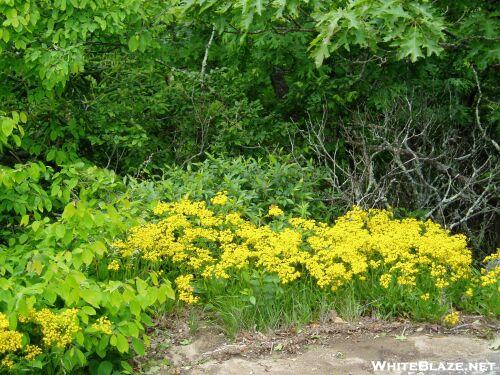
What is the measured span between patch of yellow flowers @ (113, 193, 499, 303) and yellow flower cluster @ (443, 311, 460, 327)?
0.20m

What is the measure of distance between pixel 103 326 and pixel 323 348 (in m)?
1.54

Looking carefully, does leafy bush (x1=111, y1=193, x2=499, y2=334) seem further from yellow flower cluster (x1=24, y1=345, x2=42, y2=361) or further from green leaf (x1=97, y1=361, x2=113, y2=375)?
yellow flower cluster (x1=24, y1=345, x2=42, y2=361)

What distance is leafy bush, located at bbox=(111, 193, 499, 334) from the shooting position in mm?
4723

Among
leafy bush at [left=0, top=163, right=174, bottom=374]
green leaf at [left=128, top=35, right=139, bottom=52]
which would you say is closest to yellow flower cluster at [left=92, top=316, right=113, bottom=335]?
leafy bush at [left=0, top=163, right=174, bottom=374]

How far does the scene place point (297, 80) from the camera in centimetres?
827

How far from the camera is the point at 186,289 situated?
473 cm

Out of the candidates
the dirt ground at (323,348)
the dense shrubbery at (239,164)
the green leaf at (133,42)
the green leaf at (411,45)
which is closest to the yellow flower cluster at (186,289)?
the dense shrubbery at (239,164)

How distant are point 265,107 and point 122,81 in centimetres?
198

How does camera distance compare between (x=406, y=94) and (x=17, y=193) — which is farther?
(x=406, y=94)

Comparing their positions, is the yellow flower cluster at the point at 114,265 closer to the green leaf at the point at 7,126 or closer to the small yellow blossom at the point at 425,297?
the green leaf at the point at 7,126

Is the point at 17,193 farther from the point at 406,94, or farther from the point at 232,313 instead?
the point at 406,94

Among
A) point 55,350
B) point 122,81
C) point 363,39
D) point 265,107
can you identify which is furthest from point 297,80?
point 55,350

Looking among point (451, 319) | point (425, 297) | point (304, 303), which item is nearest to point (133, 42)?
point (304, 303)

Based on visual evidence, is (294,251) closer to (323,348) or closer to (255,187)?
(323,348)
